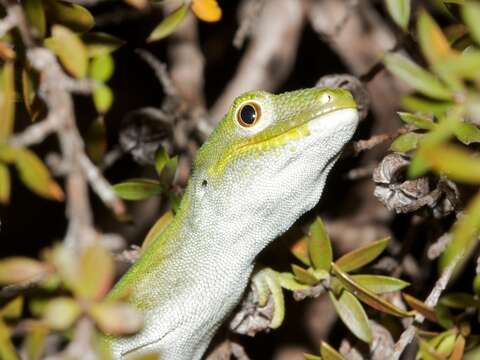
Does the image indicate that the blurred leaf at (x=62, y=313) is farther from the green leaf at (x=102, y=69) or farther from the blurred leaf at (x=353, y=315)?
the blurred leaf at (x=353, y=315)

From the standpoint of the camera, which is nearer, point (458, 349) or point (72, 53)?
point (72, 53)

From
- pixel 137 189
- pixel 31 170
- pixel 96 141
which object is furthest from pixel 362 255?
pixel 31 170

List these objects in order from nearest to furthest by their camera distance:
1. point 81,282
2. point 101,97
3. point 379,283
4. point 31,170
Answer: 1. point 81,282
2. point 31,170
3. point 101,97
4. point 379,283

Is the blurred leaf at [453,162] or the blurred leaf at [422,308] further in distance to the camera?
the blurred leaf at [422,308]

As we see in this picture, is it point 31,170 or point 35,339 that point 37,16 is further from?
point 35,339

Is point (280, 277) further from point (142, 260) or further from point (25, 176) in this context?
point (25, 176)

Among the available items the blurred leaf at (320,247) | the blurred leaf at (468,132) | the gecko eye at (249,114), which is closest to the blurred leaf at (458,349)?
the blurred leaf at (320,247)

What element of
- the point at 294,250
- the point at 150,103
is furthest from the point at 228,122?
the point at 150,103
